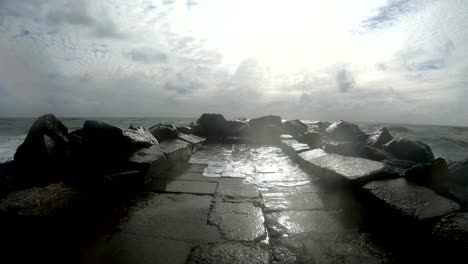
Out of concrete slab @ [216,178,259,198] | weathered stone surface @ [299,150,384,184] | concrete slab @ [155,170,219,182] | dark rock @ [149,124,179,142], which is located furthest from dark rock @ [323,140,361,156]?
dark rock @ [149,124,179,142]

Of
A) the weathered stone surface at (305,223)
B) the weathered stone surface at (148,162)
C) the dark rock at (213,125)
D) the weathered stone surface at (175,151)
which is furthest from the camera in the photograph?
the dark rock at (213,125)

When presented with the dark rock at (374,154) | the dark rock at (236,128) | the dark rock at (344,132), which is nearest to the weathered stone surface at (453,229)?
the dark rock at (374,154)

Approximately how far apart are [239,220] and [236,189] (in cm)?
99

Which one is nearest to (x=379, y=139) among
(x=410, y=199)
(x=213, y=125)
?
(x=410, y=199)

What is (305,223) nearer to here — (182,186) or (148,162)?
(182,186)

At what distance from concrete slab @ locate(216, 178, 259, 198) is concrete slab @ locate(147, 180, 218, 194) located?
124 millimetres

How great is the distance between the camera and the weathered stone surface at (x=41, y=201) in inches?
78.0

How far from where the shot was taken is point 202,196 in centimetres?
314

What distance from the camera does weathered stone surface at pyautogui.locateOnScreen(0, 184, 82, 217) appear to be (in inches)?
78.0

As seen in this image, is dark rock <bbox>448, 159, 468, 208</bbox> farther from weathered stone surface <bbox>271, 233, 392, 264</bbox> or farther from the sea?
the sea

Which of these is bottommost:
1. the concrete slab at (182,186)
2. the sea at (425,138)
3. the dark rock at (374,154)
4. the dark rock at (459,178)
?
the sea at (425,138)

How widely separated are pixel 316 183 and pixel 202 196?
1.82 metres

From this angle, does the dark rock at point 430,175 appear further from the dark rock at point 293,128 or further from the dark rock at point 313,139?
the dark rock at point 293,128

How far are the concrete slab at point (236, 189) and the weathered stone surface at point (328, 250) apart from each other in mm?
1173
